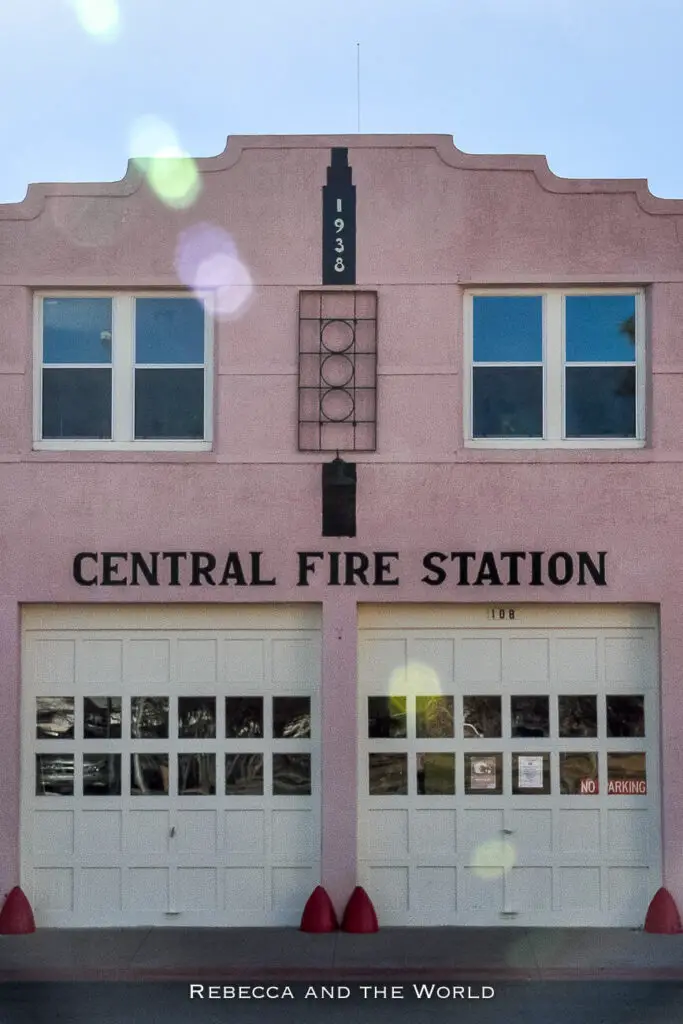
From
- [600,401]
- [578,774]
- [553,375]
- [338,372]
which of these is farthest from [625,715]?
[338,372]

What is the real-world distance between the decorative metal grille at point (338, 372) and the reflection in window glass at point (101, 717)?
9.79 feet

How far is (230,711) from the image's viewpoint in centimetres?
1328

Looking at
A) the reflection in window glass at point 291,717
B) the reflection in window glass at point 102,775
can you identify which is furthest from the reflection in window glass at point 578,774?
the reflection in window glass at point 102,775

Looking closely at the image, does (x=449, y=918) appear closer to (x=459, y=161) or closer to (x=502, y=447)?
(x=502, y=447)

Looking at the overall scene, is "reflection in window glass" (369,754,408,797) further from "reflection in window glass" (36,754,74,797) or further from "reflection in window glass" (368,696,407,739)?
"reflection in window glass" (36,754,74,797)

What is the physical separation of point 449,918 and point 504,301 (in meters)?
5.76

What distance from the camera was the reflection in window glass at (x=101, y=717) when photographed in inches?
523

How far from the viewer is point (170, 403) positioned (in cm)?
1344

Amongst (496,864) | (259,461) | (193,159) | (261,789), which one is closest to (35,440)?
(259,461)

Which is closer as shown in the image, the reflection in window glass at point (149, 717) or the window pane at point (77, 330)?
the reflection in window glass at point (149, 717)

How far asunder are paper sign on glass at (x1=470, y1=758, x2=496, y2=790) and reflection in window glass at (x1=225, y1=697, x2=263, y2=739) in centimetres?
201

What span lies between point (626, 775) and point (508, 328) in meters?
4.31

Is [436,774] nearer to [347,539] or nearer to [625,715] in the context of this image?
[625,715]

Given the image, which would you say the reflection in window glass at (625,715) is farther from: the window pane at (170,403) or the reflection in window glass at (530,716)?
the window pane at (170,403)
